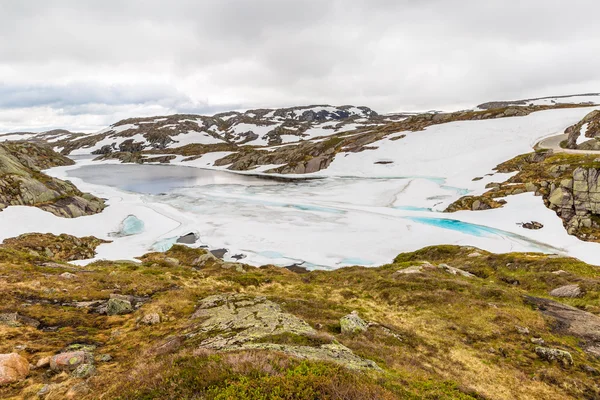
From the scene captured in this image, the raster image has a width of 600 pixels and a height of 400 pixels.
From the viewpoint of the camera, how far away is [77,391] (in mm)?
7746

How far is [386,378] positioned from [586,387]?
8.69m

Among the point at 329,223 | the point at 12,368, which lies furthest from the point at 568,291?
the point at 329,223

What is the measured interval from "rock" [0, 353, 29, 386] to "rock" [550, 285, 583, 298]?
3026 centimetres

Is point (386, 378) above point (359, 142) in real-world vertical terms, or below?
below

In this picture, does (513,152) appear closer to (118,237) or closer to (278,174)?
(278,174)

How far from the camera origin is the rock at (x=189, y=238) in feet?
140

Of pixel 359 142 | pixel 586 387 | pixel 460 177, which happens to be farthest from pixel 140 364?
pixel 359 142

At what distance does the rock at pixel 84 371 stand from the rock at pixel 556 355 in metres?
17.5

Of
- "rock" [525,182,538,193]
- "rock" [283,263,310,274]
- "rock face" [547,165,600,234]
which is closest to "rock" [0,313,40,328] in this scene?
"rock" [283,263,310,274]

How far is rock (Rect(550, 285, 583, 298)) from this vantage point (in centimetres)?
2081

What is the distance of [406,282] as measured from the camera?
23.2m

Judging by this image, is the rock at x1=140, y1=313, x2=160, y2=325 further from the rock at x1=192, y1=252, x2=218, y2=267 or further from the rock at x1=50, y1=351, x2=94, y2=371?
the rock at x1=192, y1=252, x2=218, y2=267

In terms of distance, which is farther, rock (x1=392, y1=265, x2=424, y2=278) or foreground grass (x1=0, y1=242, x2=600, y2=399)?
rock (x1=392, y1=265, x2=424, y2=278)

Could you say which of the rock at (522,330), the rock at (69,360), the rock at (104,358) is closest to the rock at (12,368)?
the rock at (69,360)
